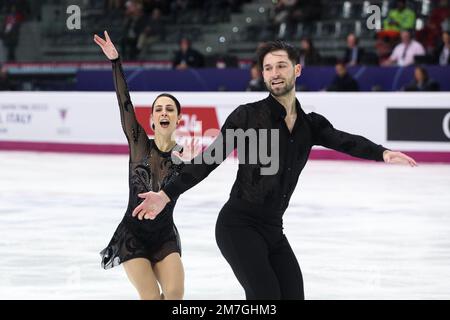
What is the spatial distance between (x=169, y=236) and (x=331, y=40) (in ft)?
44.8

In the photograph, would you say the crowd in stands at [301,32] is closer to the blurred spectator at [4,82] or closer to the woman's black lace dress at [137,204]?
the blurred spectator at [4,82]

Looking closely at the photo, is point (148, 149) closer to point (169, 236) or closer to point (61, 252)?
point (169, 236)

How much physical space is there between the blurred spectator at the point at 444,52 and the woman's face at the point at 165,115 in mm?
10928

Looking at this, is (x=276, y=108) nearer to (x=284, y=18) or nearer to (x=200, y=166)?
(x=200, y=166)

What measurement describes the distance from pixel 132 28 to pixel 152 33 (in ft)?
1.39

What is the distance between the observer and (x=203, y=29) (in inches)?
790

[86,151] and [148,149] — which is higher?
[148,149]

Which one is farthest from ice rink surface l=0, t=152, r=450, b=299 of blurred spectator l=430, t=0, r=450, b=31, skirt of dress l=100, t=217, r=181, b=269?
blurred spectator l=430, t=0, r=450, b=31

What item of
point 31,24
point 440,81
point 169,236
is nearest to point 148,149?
point 169,236

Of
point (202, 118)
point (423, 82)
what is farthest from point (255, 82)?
point (423, 82)

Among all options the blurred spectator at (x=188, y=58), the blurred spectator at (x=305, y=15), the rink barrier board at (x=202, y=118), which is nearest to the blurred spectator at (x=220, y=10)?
the blurred spectator at (x=305, y=15)

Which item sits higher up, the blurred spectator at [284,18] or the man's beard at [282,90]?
the blurred spectator at [284,18]

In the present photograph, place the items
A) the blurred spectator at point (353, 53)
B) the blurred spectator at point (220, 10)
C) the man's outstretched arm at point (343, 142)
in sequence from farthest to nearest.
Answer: the blurred spectator at point (220, 10), the blurred spectator at point (353, 53), the man's outstretched arm at point (343, 142)

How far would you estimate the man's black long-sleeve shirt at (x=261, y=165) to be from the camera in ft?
13.9
